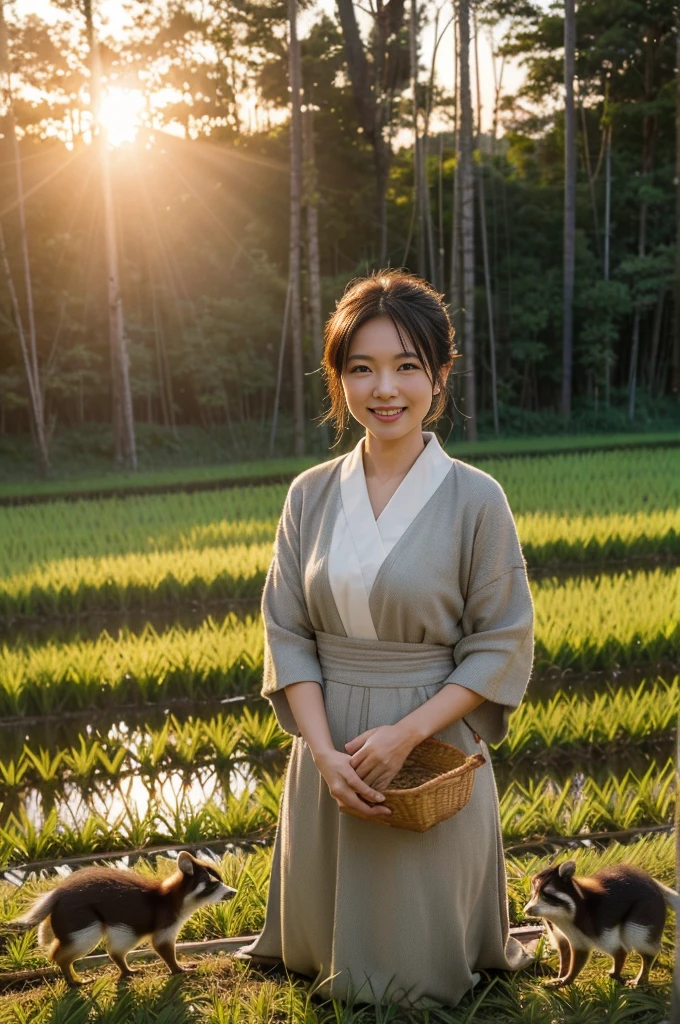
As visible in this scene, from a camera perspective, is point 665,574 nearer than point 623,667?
No

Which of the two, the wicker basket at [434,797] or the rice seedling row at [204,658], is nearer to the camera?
the wicker basket at [434,797]

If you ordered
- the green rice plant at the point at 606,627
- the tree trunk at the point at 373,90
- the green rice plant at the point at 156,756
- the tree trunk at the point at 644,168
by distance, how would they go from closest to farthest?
the green rice plant at the point at 156,756 < the green rice plant at the point at 606,627 < the tree trunk at the point at 373,90 < the tree trunk at the point at 644,168

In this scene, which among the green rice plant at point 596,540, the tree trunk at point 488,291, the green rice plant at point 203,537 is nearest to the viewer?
the green rice plant at point 203,537

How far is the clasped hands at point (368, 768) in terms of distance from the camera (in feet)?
6.66

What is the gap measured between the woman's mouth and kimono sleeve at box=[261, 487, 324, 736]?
299 mm

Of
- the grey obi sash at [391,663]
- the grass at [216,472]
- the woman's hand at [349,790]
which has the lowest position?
the grass at [216,472]

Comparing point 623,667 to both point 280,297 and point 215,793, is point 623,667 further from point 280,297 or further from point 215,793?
point 280,297

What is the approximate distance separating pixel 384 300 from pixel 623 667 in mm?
3858

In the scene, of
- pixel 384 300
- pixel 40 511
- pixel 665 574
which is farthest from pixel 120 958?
pixel 40 511

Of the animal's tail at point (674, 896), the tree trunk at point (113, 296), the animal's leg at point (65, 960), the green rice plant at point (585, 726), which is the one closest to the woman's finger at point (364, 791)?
→ the animal's tail at point (674, 896)

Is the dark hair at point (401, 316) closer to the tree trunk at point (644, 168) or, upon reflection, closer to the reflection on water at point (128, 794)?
the reflection on water at point (128, 794)

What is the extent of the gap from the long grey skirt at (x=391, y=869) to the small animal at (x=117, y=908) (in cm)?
26

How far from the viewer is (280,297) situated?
2284 centimetres

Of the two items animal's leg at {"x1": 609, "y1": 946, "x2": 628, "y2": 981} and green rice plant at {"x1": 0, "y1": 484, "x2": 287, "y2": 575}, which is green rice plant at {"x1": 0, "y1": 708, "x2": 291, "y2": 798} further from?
green rice plant at {"x1": 0, "y1": 484, "x2": 287, "y2": 575}
